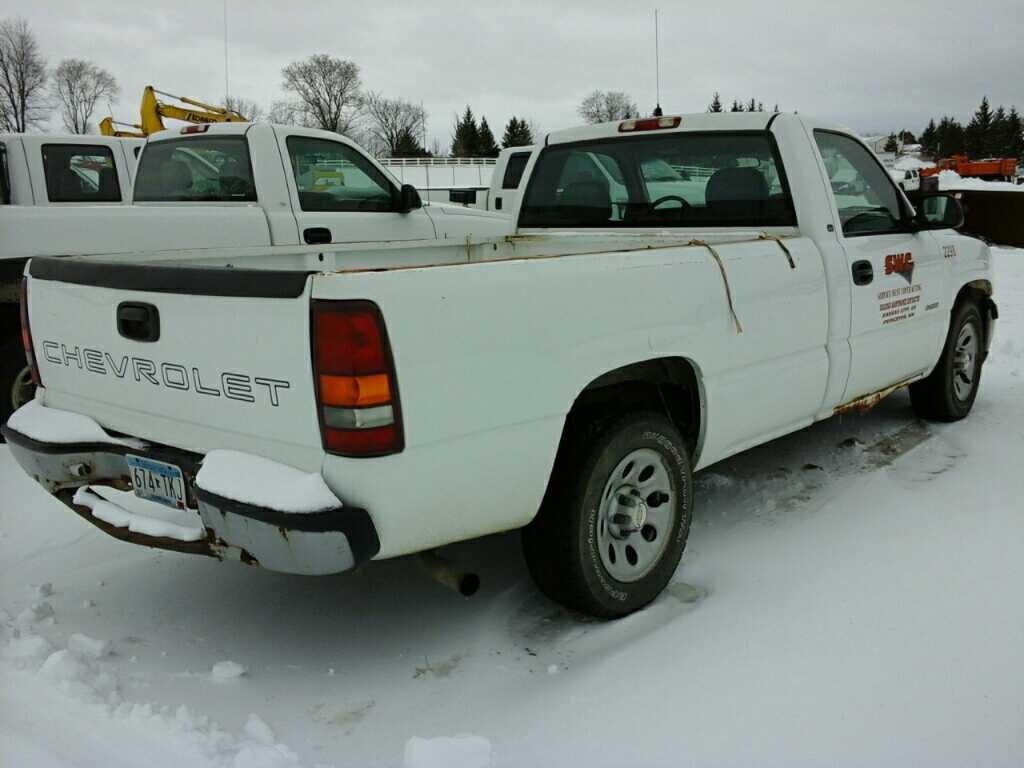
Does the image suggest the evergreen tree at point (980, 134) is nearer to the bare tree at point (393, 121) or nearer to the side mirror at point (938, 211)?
the bare tree at point (393, 121)

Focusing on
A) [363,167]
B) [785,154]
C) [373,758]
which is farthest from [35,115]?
[373,758]

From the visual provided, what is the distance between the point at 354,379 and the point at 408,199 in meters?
4.86

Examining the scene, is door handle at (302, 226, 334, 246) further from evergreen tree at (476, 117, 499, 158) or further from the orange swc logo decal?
evergreen tree at (476, 117, 499, 158)

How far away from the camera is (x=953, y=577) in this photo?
10.8ft

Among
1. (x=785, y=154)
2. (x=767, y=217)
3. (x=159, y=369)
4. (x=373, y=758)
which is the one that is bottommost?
(x=373, y=758)

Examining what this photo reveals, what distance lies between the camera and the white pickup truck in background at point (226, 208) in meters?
5.18

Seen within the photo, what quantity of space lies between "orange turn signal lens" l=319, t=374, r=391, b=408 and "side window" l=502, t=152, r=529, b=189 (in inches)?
382

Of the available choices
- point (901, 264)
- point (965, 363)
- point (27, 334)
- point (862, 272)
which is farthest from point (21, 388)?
point (965, 363)

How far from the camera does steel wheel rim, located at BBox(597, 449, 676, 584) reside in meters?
3.06

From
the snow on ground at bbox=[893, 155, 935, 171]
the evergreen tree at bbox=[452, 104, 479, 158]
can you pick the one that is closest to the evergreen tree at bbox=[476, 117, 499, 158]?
the evergreen tree at bbox=[452, 104, 479, 158]

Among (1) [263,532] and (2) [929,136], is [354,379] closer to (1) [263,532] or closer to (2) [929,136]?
(1) [263,532]

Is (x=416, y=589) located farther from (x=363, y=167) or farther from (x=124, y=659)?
(x=363, y=167)

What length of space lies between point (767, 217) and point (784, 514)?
139cm

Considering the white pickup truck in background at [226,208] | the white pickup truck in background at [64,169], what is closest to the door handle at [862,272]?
the white pickup truck in background at [226,208]
